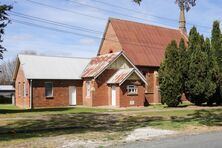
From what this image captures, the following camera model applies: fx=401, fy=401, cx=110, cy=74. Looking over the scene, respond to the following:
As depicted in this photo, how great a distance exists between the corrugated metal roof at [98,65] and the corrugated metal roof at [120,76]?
4.66 ft

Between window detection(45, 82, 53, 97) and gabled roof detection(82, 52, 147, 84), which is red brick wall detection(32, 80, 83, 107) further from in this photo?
gabled roof detection(82, 52, 147, 84)

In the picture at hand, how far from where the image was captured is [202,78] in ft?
126

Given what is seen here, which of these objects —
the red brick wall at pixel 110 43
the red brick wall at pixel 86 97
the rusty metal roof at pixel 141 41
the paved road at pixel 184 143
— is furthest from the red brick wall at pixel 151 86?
the paved road at pixel 184 143

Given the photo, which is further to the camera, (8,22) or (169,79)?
(169,79)

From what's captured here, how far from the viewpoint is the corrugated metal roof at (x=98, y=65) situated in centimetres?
4188

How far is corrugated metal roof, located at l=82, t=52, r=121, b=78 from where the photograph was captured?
41875mm

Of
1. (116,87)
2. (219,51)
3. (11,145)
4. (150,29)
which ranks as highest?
(150,29)

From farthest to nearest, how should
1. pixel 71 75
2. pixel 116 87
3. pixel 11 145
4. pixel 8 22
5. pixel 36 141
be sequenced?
pixel 71 75, pixel 116 87, pixel 8 22, pixel 36 141, pixel 11 145

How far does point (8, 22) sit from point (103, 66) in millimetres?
13933

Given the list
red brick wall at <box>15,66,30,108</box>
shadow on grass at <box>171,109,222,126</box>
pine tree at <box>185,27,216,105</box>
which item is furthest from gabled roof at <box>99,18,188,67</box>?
shadow on grass at <box>171,109,222,126</box>

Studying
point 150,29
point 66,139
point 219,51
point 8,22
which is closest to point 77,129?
point 66,139

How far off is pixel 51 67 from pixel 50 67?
0.44 feet

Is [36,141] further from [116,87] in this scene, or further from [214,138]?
[116,87]

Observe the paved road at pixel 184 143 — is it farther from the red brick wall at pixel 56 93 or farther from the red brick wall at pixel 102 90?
the red brick wall at pixel 56 93
